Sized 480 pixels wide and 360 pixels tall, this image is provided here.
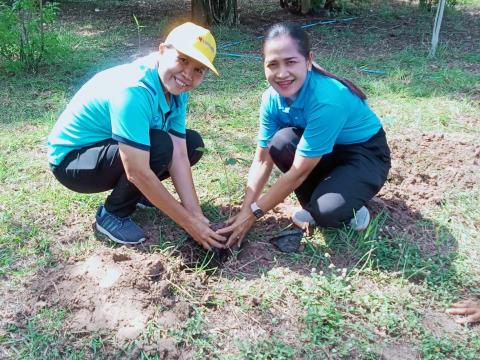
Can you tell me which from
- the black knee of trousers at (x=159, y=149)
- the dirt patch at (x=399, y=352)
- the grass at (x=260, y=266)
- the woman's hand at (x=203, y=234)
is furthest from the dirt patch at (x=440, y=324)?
the black knee of trousers at (x=159, y=149)

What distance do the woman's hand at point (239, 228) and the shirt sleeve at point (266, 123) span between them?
1.49ft

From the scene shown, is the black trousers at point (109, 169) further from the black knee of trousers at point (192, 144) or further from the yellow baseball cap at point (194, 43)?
the yellow baseball cap at point (194, 43)

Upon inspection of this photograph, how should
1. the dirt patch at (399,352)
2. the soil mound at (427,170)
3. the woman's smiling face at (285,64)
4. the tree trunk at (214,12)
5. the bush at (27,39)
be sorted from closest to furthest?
1. the dirt patch at (399,352)
2. the woman's smiling face at (285,64)
3. the soil mound at (427,170)
4. the bush at (27,39)
5. the tree trunk at (214,12)

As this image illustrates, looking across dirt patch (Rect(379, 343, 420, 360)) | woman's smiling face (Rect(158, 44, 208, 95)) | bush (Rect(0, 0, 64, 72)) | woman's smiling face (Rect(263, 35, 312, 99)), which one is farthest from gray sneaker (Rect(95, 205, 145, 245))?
bush (Rect(0, 0, 64, 72))

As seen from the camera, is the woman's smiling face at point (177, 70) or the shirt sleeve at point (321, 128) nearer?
the woman's smiling face at point (177, 70)

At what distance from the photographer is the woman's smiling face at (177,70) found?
80.3 inches

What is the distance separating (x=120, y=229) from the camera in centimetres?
240

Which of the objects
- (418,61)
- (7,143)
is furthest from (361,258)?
(418,61)

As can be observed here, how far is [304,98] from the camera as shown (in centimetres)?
229

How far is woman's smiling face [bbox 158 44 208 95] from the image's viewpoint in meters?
2.04

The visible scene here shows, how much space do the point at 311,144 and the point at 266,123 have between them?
1.38 ft

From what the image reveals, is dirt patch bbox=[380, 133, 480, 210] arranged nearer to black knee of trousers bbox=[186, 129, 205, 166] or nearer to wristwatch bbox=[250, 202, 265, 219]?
wristwatch bbox=[250, 202, 265, 219]

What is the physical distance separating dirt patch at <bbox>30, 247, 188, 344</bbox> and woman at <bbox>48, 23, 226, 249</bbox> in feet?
0.81

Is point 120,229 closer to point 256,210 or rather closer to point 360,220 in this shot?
point 256,210
